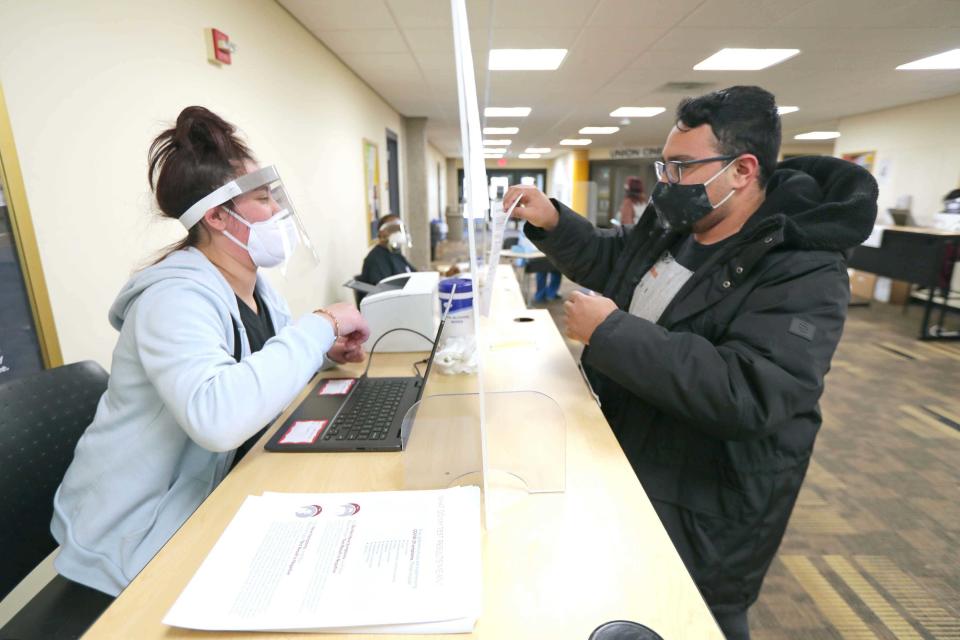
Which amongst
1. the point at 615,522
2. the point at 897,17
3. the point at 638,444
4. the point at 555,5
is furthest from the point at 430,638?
the point at 897,17

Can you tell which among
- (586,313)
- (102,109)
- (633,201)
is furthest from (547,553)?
(633,201)

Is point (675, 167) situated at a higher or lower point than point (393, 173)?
lower

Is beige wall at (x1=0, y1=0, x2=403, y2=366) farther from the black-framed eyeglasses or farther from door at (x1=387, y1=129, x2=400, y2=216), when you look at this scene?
door at (x1=387, y1=129, x2=400, y2=216)

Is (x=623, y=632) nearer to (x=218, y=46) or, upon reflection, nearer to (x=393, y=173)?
(x=218, y=46)

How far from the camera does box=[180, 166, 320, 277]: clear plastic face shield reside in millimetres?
1106

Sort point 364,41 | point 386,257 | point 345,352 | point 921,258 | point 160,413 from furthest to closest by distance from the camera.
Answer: point 921,258 → point 386,257 → point 364,41 → point 345,352 → point 160,413

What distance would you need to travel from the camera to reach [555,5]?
10.1 ft

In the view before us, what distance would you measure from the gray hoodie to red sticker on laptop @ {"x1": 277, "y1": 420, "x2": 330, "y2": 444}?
0.12 m

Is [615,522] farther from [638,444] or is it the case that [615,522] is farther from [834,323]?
[834,323]

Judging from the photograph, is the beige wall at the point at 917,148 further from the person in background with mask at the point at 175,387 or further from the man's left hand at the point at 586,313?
the person in background with mask at the point at 175,387

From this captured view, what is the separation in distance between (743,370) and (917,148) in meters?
7.68

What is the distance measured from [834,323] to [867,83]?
590 centimetres

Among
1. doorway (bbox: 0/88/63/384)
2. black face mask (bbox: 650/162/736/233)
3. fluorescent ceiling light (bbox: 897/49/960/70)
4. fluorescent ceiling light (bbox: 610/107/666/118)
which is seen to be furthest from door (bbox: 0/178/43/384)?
fluorescent ceiling light (bbox: 610/107/666/118)

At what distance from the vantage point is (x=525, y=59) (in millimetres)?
4406
